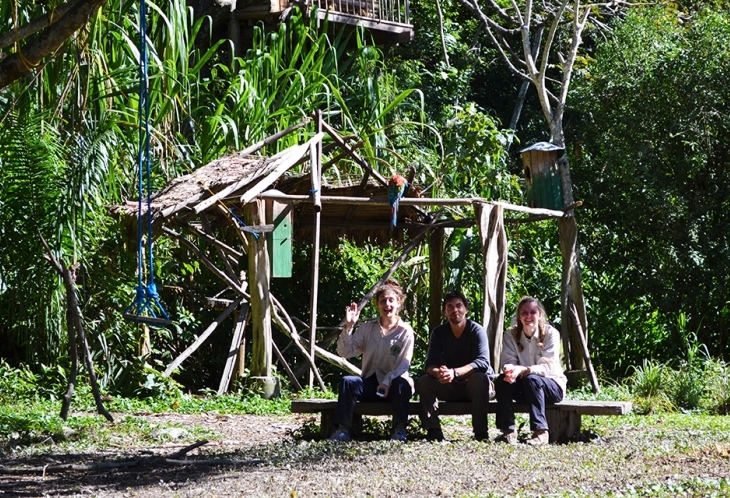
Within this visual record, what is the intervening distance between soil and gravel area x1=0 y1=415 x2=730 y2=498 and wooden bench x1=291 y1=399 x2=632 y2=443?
223 mm

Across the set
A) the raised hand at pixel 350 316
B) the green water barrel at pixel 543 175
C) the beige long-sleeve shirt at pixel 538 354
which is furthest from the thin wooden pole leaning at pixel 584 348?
the raised hand at pixel 350 316

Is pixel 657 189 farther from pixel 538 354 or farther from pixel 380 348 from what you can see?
pixel 380 348

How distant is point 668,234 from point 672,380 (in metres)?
2.57

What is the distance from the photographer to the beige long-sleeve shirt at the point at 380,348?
795cm

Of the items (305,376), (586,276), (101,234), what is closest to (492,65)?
(586,276)

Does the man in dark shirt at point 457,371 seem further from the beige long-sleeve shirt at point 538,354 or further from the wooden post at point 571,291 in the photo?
the wooden post at point 571,291

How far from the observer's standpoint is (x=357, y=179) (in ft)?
37.4

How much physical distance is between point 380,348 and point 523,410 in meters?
1.12

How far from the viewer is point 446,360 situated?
8000mm

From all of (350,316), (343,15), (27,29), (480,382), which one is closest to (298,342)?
(350,316)

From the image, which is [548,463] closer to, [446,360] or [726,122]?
[446,360]

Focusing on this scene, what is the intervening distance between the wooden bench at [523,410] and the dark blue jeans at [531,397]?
79 mm

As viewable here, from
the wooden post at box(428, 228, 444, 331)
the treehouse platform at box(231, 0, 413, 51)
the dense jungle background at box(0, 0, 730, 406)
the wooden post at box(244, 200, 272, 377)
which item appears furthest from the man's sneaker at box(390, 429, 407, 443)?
the treehouse platform at box(231, 0, 413, 51)

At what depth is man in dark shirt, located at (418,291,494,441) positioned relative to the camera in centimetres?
770
